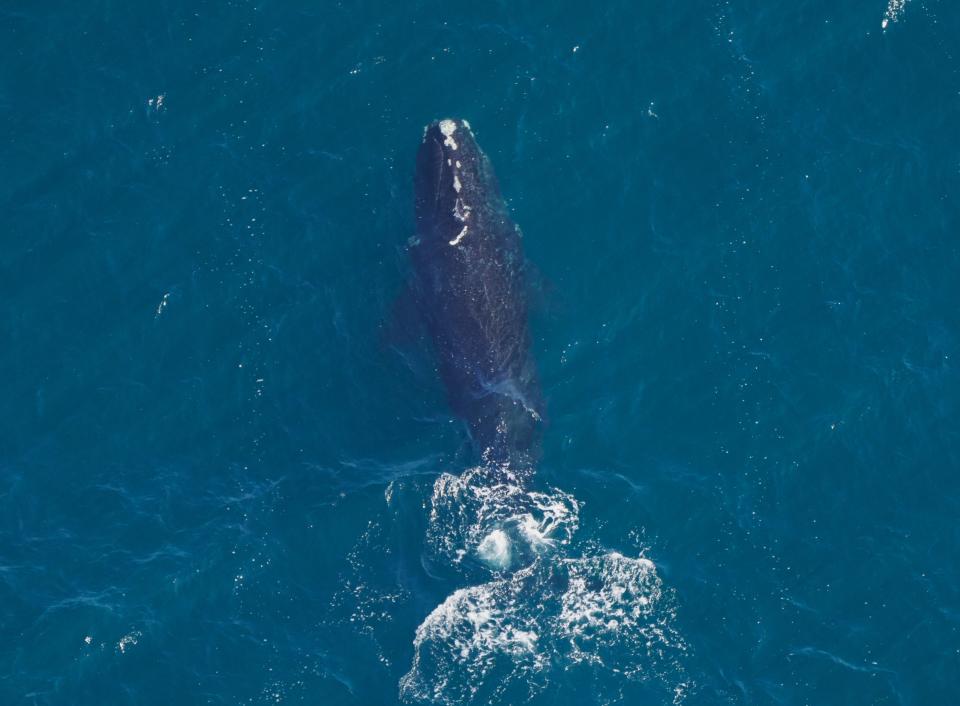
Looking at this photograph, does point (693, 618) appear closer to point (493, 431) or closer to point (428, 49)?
point (493, 431)

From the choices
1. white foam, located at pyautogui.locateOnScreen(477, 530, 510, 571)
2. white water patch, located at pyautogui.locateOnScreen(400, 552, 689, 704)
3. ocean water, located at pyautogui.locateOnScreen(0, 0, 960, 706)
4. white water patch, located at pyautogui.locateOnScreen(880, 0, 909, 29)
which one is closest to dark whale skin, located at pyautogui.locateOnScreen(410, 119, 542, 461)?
ocean water, located at pyautogui.locateOnScreen(0, 0, 960, 706)

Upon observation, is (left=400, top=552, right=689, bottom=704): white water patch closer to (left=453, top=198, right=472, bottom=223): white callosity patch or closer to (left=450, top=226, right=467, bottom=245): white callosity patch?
(left=450, top=226, right=467, bottom=245): white callosity patch

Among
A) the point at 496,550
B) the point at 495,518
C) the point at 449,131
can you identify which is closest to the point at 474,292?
the point at 449,131

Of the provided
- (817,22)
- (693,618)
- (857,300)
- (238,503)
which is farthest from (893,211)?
(238,503)

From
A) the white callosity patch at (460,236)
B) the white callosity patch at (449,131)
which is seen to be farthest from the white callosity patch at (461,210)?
the white callosity patch at (449,131)

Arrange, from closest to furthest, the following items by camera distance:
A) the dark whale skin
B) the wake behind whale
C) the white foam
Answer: the wake behind whale
the white foam
the dark whale skin

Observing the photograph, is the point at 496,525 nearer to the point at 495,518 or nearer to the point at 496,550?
the point at 495,518

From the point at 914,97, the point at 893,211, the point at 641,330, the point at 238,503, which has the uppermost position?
the point at 914,97
